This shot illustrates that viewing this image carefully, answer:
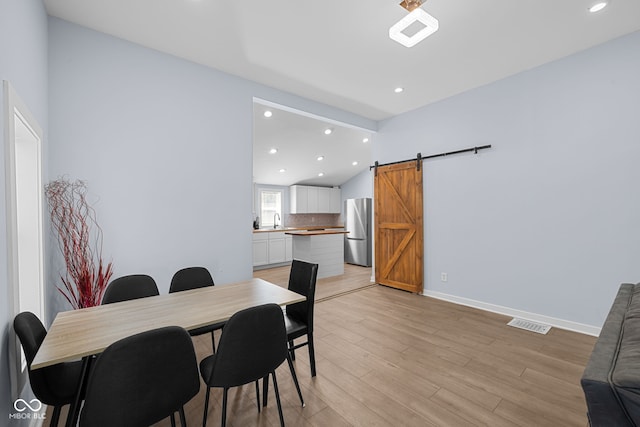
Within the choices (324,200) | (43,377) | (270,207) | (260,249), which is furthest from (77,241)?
(324,200)

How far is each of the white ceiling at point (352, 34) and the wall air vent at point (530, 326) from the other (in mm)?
3017

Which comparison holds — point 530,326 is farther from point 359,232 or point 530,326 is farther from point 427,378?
point 359,232

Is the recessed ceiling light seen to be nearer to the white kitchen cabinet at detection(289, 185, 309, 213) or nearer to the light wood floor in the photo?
the light wood floor

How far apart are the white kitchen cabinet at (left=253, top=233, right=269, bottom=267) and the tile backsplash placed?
157 cm

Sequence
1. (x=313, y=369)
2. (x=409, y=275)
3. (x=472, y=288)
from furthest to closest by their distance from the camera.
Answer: (x=409, y=275) < (x=472, y=288) < (x=313, y=369)

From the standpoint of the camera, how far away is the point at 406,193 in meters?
4.61

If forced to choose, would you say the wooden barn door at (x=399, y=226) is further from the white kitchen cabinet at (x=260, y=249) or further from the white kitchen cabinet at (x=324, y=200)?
the white kitchen cabinet at (x=324, y=200)

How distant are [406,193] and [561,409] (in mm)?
3231

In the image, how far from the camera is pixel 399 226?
15.4 ft

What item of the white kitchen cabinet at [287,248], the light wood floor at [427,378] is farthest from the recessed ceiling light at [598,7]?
the white kitchen cabinet at [287,248]

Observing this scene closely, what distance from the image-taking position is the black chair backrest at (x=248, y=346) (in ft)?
4.42

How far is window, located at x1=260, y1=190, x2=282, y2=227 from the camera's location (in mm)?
7551

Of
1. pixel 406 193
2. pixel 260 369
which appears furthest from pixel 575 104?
pixel 260 369

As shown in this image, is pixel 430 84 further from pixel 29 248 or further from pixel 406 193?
pixel 29 248
